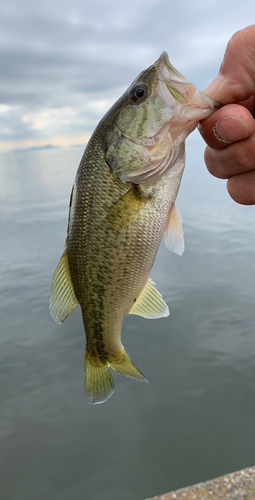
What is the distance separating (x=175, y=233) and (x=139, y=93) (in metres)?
1.01

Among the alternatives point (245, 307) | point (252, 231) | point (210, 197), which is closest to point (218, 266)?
point (245, 307)

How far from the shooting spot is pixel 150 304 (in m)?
2.63

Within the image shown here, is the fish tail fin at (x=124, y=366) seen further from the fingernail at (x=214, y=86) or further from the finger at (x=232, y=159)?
the fingernail at (x=214, y=86)

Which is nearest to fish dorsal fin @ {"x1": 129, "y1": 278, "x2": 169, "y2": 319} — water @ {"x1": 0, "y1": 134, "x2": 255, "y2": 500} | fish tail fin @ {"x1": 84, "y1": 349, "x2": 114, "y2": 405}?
fish tail fin @ {"x1": 84, "y1": 349, "x2": 114, "y2": 405}

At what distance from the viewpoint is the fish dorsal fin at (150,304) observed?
2619 millimetres

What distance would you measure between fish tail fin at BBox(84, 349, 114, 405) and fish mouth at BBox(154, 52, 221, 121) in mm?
2026

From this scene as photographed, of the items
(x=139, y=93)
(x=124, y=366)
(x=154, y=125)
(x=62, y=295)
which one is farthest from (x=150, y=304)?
(x=139, y=93)

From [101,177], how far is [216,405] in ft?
24.9

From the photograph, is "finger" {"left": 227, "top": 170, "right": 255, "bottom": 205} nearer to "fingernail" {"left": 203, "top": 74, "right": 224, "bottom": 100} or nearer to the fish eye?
"fingernail" {"left": 203, "top": 74, "right": 224, "bottom": 100}

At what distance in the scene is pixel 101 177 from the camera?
2244 mm

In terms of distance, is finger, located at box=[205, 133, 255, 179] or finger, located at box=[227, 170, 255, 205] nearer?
finger, located at box=[205, 133, 255, 179]

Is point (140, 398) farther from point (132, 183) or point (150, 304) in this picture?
point (132, 183)

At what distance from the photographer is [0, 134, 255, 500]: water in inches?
257

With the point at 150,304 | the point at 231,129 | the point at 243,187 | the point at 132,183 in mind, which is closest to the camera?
the point at 132,183
